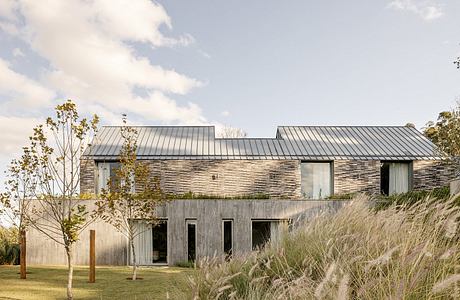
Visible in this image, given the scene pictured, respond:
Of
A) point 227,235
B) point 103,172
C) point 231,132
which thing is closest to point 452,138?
point 227,235

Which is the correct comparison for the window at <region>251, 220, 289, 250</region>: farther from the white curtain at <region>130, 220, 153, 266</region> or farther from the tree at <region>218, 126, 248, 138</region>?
the tree at <region>218, 126, 248, 138</region>

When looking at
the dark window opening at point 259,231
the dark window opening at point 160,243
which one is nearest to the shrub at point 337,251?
the dark window opening at point 259,231

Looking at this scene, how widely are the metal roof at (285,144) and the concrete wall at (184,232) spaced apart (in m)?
4.08

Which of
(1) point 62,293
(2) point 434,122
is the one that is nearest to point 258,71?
(1) point 62,293

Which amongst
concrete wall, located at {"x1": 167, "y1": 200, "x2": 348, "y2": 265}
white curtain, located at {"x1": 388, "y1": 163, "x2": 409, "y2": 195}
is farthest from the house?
concrete wall, located at {"x1": 167, "y1": 200, "x2": 348, "y2": 265}

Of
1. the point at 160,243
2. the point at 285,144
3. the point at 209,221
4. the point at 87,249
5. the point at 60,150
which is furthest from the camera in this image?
the point at 285,144

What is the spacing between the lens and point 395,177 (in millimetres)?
21172

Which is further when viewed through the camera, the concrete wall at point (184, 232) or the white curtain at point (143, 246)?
the white curtain at point (143, 246)

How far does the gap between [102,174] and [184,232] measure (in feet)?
19.8

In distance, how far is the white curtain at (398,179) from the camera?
21125mm

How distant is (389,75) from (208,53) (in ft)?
22.1

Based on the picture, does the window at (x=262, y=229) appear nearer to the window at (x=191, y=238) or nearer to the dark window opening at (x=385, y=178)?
the window at (x=191, y=238)

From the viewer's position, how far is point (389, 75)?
614 inches

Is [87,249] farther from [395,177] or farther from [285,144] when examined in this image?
[395,177]
